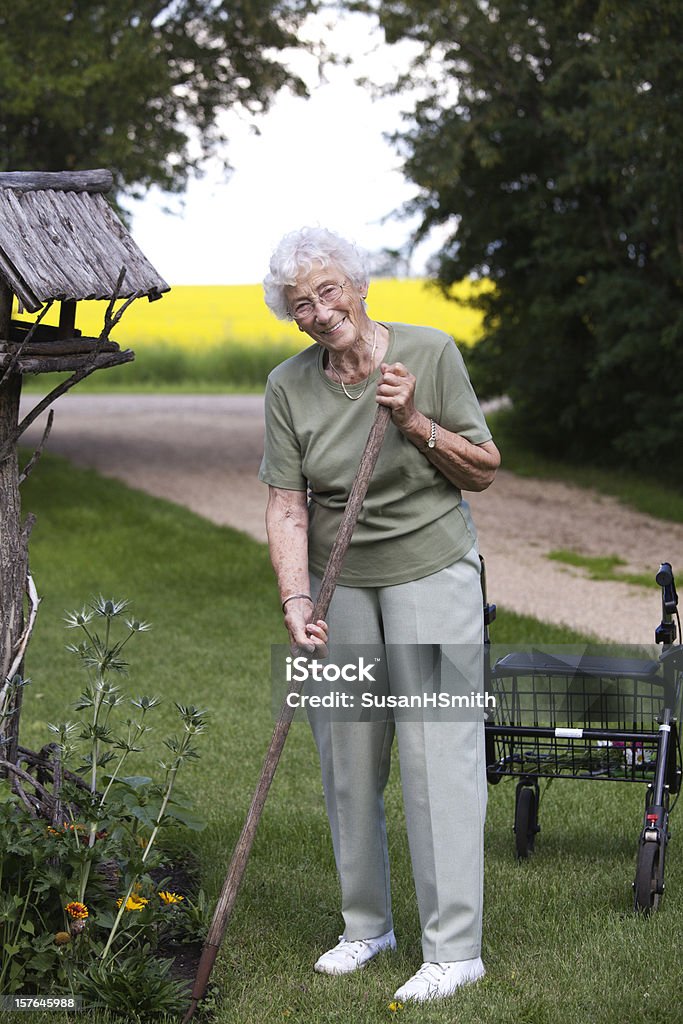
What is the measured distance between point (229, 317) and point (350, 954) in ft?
141

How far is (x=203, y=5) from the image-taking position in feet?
47.6

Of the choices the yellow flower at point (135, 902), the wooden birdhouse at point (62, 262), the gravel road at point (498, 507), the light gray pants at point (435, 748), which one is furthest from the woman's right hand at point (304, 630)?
the gravel road at point (498, 507)

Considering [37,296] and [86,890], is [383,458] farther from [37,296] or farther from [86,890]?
[86,890]

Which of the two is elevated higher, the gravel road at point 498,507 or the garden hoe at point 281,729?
the garden hoe at point 281,729

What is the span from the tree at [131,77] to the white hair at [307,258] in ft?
30.7

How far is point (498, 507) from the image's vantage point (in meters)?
14.5

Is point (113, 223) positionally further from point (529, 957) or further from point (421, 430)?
point (529, 957)

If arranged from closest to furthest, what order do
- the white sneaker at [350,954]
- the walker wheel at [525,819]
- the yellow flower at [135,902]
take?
the yellow flower at [135,902] → the white sneaker at [350,954] → the walker wheel at [525,819]

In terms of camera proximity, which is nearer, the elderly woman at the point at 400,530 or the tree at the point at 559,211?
the elderly woman at the point at 400,530

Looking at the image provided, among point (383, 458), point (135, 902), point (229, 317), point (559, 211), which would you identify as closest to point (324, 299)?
point (383, 458)

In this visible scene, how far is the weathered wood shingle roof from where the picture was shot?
355 centimetres

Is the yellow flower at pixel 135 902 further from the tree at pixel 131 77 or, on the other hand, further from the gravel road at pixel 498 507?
A: the tree at pixel 131 77

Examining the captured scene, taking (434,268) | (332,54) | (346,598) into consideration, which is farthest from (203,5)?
(346,598)

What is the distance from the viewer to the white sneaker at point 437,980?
3309 millimetres
